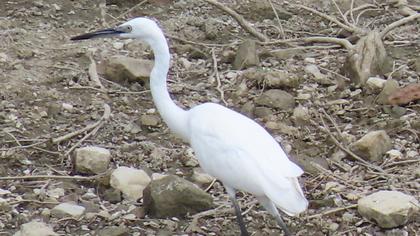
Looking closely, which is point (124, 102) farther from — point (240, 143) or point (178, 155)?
point (240, 143)

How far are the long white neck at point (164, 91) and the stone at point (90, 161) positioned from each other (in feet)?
1.84

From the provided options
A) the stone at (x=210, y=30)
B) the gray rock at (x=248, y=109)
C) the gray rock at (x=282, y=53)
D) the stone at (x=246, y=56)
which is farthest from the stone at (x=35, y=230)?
the stone at (x=210, y=30)

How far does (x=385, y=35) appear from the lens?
18.3 ft

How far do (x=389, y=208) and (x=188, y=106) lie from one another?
1.51m

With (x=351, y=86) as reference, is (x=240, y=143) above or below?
above

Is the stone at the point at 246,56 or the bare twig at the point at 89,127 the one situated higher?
the stone at the point at 246,56

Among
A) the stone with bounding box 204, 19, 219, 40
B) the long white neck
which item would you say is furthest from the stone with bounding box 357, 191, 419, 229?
the stone with bounding box 204, 19, 219, 40

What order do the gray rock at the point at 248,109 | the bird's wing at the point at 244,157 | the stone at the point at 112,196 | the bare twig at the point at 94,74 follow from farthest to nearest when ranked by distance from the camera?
the bare twig at the point at 94,74
the gray rock at the point at 248,109
the stone at the point at 112,196
the bird's wing at the point at 244,157

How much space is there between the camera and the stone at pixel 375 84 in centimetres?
494

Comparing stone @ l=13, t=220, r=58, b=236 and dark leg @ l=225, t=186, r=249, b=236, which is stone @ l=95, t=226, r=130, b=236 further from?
dark leg @ l=225, t=186, r=249, b=236

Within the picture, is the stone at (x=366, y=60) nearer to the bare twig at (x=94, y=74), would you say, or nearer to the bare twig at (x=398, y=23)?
the bare twig at (x=398, y=23)

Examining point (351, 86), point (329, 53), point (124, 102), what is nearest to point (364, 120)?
point (351, 86)

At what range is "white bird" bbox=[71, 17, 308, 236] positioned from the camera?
3273 millimetres

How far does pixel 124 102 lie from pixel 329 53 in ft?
4.43
